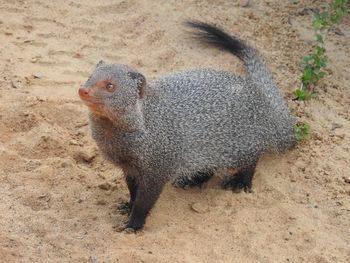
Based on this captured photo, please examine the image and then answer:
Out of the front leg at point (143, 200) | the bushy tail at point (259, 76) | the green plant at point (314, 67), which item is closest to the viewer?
the front leg at point (143, 200)

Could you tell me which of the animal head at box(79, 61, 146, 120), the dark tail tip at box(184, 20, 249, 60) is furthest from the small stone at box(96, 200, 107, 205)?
the dark tail tip at box(184, 20, 249, 60)

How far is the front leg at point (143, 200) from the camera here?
2490 mm

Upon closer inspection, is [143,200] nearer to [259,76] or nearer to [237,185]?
[237,185]

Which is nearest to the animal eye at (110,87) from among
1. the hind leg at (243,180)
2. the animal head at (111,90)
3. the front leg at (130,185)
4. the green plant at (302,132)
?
the animal head at (111,90)

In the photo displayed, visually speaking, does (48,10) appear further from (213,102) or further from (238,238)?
(238,238)

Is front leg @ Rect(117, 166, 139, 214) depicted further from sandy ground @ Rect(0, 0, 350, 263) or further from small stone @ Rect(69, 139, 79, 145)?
small stone @ Rect(69, 139, 79, 145)

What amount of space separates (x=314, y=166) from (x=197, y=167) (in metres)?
0.62

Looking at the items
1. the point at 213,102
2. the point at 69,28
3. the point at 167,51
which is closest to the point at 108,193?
the point at 213,102

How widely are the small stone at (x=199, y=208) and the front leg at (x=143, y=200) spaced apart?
0.83 ft

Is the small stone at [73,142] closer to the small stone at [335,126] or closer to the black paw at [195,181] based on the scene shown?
the black paw at [195,181]

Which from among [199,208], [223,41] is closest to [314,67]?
[223,41]

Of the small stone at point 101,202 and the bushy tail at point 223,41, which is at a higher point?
the bushy tail at point 223,41

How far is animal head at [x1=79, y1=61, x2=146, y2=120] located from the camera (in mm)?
2266

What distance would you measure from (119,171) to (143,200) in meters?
0.43
